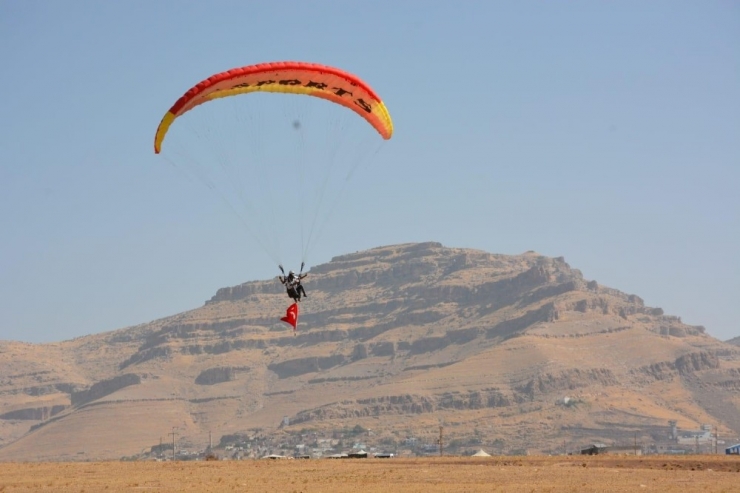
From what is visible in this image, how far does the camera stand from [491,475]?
5103cm

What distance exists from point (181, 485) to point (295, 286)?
1091cm

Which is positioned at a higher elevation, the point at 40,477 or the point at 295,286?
the point at 295,286

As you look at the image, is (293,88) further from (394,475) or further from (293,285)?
(394,475)

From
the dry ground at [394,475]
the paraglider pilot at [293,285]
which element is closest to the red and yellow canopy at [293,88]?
the paraglider pilot at [293,285]

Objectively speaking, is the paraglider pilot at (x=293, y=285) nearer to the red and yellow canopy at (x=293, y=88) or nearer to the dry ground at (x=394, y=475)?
the red and yellow canopy at (x=293, y=88)

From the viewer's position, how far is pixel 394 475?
51.8 metres

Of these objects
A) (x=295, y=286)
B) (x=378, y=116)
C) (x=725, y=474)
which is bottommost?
(x=725, y=474)

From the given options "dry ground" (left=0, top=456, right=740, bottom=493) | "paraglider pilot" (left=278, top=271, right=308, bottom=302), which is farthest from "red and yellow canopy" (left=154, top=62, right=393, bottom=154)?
"dry ground" (left=0, top=456, right=740, bottom=493)

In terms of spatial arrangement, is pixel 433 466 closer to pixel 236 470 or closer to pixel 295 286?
pixel 236 470

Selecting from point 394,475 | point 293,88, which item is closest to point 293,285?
point 293,88

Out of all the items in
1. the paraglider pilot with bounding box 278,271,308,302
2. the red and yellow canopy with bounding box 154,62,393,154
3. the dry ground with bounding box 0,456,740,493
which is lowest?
the dry ground with bounding box 0,456,740,493

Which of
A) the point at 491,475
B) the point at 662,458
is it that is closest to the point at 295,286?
the point at 491,475

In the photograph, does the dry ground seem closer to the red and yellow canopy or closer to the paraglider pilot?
the paraglider pilot

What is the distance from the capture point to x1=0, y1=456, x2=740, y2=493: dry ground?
149 feet
